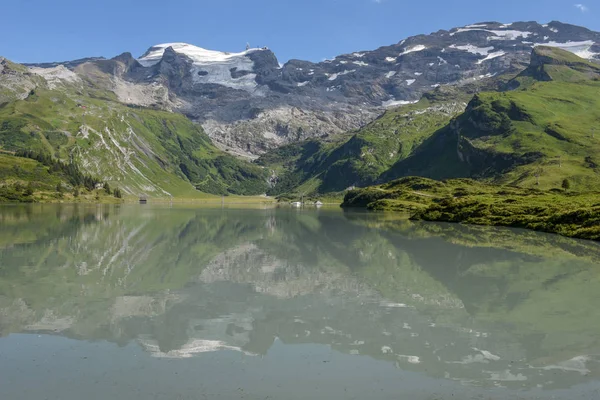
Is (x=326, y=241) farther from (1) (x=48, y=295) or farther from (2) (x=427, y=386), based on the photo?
(2) (x=427, y=386)

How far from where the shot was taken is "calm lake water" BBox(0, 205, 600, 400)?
54.7ft

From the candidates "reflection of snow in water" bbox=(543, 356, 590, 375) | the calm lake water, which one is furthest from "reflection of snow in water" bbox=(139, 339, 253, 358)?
"reflection of snow in water" bbox=(543, 356, 590, 375)

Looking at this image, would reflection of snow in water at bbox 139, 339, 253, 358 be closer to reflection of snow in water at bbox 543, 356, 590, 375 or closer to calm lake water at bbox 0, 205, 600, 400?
calm lake water at bbox 0, 205, 600, 400

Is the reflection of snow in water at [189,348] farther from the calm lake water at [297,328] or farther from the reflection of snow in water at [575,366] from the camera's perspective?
the reflection of snow in water at [575,366]

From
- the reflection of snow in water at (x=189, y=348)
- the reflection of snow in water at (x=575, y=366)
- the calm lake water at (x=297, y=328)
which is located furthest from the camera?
the reflection of snow in water at (x=189, y=348)

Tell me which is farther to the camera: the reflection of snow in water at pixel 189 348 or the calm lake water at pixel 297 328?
the reflection of snow in water at pixel 189 348

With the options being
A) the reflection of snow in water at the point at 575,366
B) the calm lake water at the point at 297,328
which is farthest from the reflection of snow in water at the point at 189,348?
the reflection of snow in water at the point at 575,366

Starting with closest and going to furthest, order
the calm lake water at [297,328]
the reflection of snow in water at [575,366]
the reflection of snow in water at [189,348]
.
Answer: the calm lake water at [297,328], the reflection of snow in water at [575,366], the reflection of snow in water at [189,348]

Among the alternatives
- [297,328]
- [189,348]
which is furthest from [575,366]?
[189,348]

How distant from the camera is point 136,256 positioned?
163ft

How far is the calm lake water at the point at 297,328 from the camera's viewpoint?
54.7 feet

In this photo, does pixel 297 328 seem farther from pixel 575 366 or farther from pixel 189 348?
pixel 575 366

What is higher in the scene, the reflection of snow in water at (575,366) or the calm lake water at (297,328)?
the reflection of snow in water at (575,366)

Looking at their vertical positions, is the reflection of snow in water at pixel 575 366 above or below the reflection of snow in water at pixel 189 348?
above
